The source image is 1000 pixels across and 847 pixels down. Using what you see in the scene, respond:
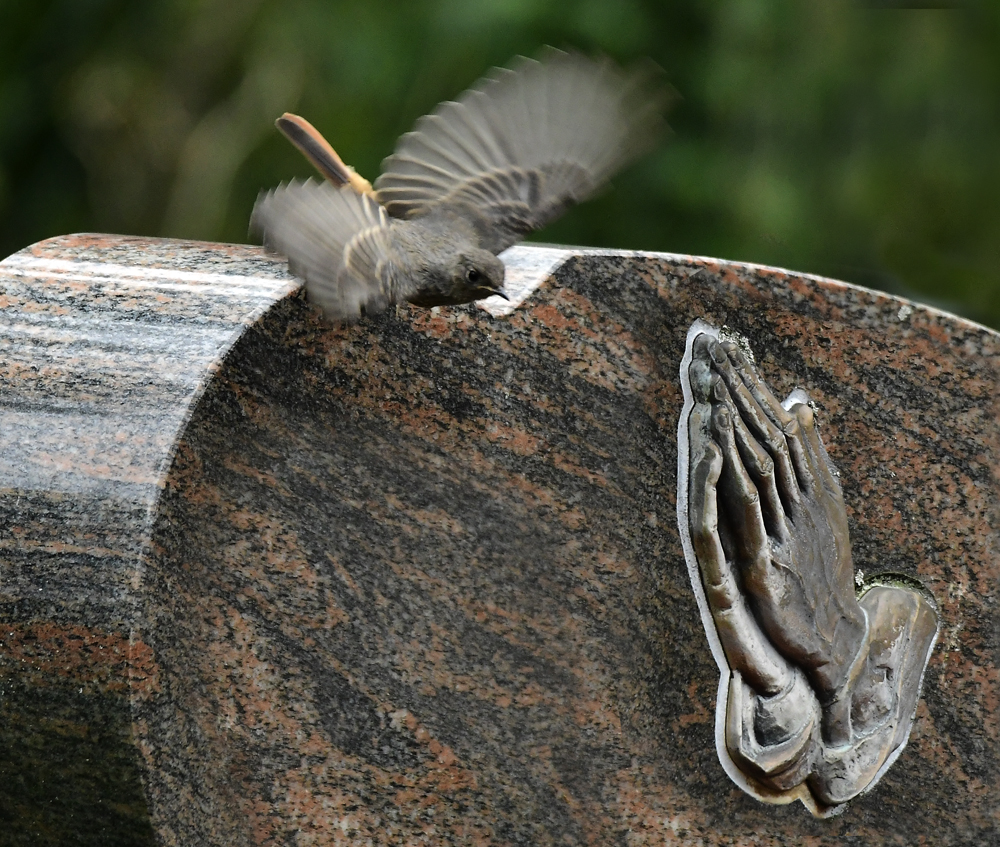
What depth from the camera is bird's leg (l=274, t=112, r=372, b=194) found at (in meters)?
2.69

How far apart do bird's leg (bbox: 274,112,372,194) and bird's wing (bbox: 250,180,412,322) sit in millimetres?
399

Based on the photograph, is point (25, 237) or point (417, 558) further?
point (25, 237)

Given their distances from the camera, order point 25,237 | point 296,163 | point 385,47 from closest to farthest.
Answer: point 385,47
point 296,163
point 25,237

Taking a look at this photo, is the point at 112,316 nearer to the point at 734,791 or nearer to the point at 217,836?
the point at 217,836

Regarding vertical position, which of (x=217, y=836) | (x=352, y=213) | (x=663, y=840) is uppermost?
(x=352, y=213)

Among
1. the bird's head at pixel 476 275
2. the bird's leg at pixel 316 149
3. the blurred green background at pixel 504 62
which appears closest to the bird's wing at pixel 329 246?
the bird's head at pixel 476 275

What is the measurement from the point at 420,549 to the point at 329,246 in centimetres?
64

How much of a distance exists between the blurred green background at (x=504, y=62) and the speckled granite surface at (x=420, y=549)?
7.72 ft

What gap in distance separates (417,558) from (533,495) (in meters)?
0.28

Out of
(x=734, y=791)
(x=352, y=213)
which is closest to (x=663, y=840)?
(x=734, y=791)

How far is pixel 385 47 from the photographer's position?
5.30 meters

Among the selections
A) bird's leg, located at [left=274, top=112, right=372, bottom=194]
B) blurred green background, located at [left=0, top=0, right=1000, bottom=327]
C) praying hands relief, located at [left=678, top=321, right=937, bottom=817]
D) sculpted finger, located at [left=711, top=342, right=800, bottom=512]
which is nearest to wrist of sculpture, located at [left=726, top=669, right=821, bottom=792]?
praying hands relief, located at [left=678, top=321, right=937, bottom=817]

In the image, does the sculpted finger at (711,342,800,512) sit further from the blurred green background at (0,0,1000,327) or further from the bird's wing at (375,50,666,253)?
the blurred green background at (0,0,1000,327)

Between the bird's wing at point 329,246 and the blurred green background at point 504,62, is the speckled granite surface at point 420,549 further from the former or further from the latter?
the blurred green background at point 504,62
